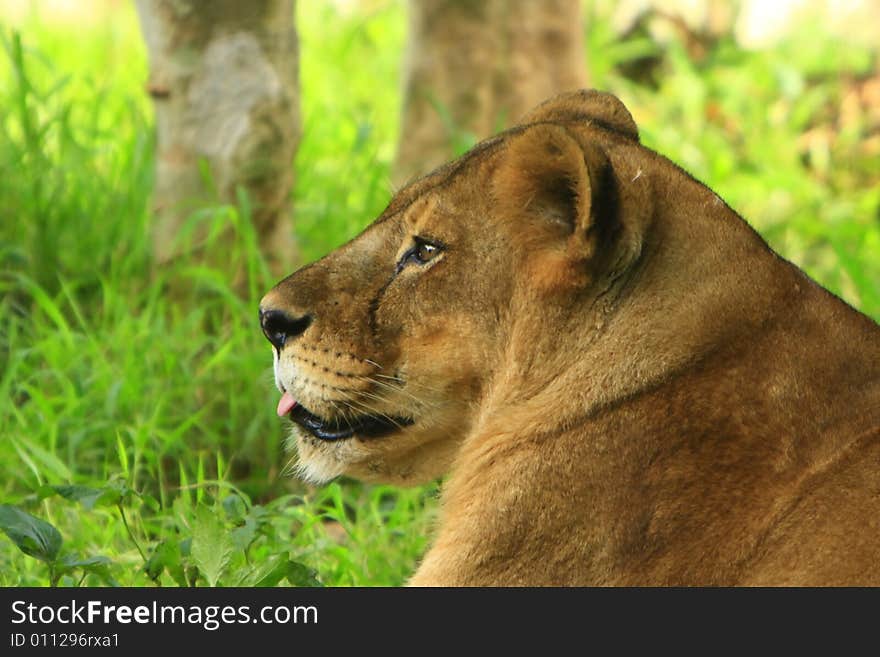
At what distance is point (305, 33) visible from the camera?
880 centimetres

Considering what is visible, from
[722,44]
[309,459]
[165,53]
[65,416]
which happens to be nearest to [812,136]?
[722,44]

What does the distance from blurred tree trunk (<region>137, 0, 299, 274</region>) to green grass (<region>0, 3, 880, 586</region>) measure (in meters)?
0.12

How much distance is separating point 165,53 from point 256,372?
111 centimetres

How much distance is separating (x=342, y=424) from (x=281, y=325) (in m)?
0.25

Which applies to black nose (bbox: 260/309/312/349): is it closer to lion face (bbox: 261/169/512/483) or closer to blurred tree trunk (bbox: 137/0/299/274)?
lion face (bbox: 261/169/512/483)

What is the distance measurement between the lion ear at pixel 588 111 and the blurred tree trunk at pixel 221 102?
5.55ft

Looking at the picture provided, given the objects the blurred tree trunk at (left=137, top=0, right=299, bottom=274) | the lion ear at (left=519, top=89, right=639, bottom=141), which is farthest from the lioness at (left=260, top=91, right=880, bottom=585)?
the blurred tree trunk at (left=137, top=0, right=299, bottom=274)

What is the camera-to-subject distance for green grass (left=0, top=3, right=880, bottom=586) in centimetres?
368

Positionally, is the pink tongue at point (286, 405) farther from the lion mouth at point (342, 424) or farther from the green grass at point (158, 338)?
the green grass at point (158, 338)

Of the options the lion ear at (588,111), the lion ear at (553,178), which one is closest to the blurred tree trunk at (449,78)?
the lion ear at (588,111)

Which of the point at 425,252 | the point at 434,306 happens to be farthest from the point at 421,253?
the point at 434,306

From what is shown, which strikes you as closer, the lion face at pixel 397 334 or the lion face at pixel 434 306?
the lion face at pixel 434 306

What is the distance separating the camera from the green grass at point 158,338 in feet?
12.1
